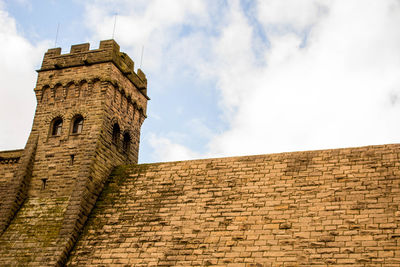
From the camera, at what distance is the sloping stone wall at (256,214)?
14891 millimetres

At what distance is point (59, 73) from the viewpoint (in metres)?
23.8

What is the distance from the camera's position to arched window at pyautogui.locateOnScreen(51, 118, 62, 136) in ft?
74.3

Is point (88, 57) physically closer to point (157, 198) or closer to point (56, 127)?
point (56, 127)

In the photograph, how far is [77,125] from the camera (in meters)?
22.6

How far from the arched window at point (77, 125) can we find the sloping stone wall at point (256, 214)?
11.9 feet

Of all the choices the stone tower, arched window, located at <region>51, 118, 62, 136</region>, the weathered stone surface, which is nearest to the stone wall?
the weathered stone surface

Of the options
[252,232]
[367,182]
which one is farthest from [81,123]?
[367,182]

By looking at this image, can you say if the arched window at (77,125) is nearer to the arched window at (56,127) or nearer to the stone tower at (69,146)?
the stone tower at (69,146)

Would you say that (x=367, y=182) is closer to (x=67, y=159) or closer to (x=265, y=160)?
(x=265, y=160)

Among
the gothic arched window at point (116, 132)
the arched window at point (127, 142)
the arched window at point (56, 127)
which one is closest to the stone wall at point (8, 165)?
the arched window at point (56, 127)

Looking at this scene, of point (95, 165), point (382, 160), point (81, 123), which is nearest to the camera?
point (382, 160)

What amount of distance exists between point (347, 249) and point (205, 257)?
4.52 m

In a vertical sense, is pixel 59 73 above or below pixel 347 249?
above

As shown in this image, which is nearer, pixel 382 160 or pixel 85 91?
pixel 382 160
